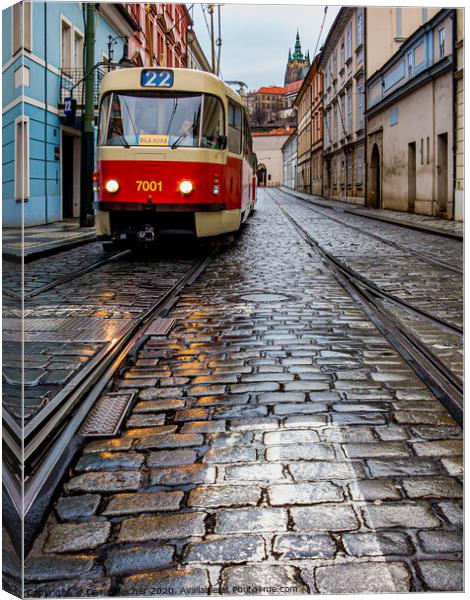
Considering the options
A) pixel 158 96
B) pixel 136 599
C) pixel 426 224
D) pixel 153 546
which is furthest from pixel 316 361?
pixel 426 224

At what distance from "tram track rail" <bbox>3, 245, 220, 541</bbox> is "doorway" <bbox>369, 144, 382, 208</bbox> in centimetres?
2060

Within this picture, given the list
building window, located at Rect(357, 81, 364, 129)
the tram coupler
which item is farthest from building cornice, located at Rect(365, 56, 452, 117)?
the tram coupler

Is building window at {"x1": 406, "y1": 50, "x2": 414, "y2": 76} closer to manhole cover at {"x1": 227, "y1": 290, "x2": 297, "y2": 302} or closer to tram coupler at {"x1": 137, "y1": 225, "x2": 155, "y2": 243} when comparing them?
tram coupler at {"x1": 137, "y1": 225, "x2": 155, "y2": 243}

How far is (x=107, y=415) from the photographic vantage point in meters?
3.12

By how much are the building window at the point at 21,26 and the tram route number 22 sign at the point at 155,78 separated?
25.4 feet

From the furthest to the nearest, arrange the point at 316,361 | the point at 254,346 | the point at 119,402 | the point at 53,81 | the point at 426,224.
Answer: the point at 426,224
the point at 254,346
the point at 316,361
the point at 119,402
the point at 53,81

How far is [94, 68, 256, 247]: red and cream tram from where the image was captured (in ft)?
30.2

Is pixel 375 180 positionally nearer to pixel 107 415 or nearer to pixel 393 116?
pixel 393 116

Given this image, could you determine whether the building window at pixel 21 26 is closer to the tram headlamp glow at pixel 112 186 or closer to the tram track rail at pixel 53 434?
the tram track rail at pixel 53 434

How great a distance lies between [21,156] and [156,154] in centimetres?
752

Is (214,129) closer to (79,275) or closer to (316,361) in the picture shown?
(79,275)

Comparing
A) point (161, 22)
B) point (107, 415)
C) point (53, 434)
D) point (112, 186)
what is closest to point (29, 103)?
point (53, 434)

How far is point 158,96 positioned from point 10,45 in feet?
25.9

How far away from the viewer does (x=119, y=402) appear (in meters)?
3.33
